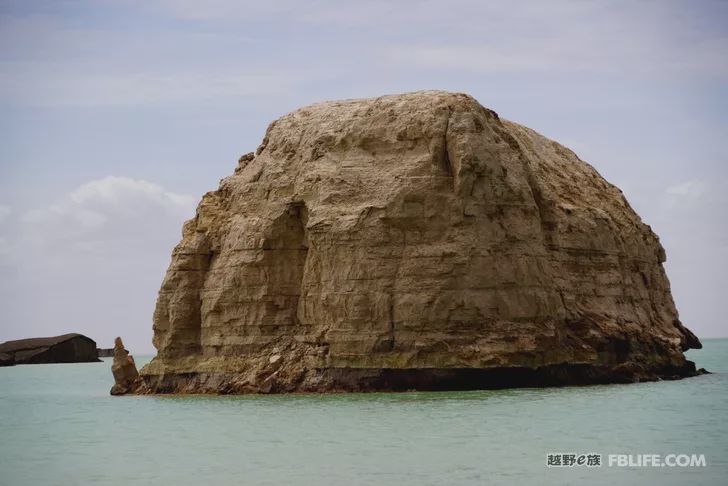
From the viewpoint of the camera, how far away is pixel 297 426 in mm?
31453

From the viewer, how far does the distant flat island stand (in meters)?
96.2

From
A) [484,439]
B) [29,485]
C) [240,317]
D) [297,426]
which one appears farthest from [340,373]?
[29,485]

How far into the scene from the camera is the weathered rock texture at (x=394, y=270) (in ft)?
127

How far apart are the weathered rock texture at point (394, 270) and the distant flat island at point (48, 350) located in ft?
177

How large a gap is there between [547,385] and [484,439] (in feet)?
39.8

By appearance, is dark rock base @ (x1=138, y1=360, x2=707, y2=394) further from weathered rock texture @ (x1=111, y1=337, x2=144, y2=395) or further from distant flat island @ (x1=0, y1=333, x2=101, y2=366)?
distant flat island @ (x1=0, y1=333, x2=101, y2=366)

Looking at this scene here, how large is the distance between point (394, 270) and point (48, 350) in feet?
205

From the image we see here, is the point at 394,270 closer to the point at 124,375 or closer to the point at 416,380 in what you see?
the point at 416,380

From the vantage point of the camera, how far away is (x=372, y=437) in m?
28.6

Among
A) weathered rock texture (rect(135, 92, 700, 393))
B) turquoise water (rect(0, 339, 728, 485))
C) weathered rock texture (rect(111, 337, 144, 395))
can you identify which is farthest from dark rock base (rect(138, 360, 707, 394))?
weathered rock texture (rect(111, 337, 144, 395))

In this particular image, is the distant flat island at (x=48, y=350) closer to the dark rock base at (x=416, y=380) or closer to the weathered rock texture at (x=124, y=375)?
the weathered rock texture at (x=124, y=375)

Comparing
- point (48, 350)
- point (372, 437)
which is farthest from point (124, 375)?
point (48, 350)

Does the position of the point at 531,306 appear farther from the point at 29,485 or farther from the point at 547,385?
the point at 29,485

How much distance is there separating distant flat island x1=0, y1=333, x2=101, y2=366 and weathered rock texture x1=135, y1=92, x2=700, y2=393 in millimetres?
54054
